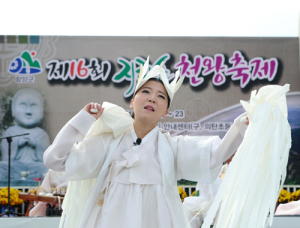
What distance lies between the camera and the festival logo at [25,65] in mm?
4742

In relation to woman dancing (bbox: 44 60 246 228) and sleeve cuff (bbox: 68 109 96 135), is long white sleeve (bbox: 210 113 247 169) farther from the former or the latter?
sleeve cuff (bbox: 68 109 96 135)

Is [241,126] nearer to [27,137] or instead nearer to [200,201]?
[200,201]

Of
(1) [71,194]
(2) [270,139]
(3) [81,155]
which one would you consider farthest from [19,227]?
(2) [270,139]

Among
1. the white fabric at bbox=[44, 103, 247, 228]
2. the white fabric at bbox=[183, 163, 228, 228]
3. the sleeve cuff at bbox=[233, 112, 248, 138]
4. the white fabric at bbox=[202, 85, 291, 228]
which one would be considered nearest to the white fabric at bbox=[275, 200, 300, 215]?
the white fabric at bbox=[183, 163, 228, 228]

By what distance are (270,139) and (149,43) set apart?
3944mm

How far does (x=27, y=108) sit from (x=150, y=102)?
3585mm

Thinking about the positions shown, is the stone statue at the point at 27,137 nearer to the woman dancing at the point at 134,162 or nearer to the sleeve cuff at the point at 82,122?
the woman dancing at the point at 134,162

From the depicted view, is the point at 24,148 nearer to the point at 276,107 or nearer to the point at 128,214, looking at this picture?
the point at 128,214

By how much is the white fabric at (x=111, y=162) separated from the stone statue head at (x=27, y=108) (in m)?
3.38

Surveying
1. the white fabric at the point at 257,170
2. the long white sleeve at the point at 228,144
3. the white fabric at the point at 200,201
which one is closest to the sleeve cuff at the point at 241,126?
the long white sleeve at the point at 228,144

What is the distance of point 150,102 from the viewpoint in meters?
1.53

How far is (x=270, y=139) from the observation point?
1076 millimetres

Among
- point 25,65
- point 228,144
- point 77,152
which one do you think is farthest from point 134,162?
point 25,65

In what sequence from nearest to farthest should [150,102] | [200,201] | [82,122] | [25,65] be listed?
[82,122] → [150,102] → [200,201] → [25,65]
